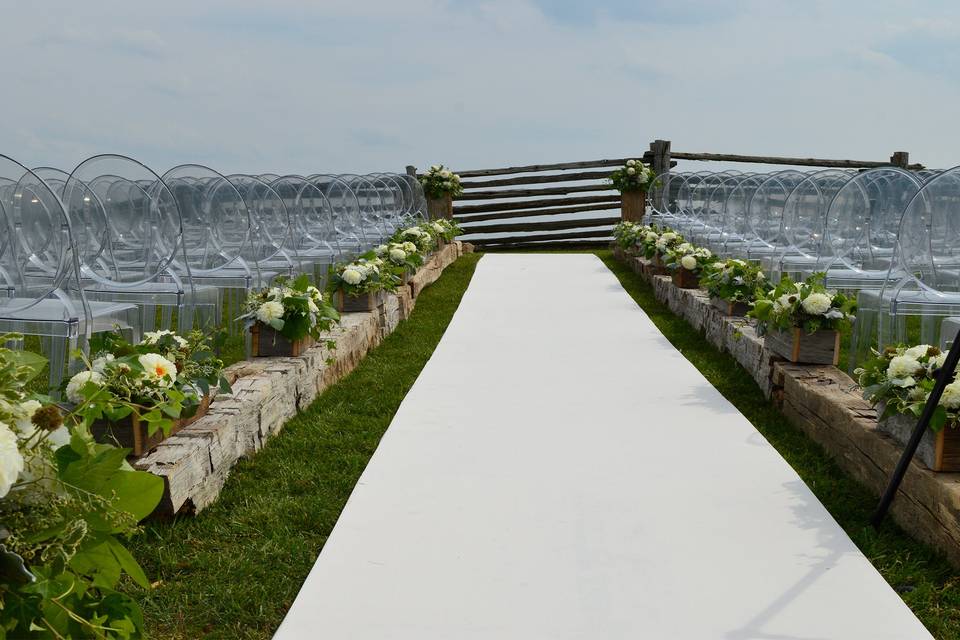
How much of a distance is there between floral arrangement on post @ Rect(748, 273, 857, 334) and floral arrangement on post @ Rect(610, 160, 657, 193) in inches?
407

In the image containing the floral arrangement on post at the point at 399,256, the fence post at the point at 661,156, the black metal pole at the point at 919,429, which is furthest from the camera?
the fence post at the point at 661,156

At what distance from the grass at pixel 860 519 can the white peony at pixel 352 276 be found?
2136 mm

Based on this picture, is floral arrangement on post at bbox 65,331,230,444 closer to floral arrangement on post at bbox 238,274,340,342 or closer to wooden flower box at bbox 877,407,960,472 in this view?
floral arrangement on post at bbox 238,274,340,342

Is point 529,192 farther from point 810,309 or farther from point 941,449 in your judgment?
point 941,449

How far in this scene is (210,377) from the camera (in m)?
3.20

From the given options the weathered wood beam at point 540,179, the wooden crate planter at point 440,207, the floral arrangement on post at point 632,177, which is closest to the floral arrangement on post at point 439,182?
the wooden crate planter at point 440,207

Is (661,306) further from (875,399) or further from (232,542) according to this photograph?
(232,542)

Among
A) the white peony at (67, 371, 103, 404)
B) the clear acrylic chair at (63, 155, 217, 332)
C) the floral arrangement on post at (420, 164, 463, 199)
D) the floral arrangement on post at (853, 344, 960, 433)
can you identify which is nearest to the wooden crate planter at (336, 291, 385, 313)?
the clear acrylic chair at (63, 155, 217, 332)

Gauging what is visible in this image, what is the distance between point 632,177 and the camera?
1464 cm

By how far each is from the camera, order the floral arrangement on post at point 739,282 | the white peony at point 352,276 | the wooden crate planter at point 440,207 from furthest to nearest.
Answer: the wooden crate planter at point 440,207
the white peony at point 352,276
the floral arrangement on post at point 739,282

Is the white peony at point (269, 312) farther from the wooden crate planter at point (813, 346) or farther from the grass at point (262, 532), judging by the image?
the wooden crate planter at point (813, 346)

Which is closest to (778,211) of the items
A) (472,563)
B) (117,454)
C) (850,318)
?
(850,318)

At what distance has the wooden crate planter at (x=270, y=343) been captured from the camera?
426 cm

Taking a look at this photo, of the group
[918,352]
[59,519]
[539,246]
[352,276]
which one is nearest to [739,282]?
[352,276]
